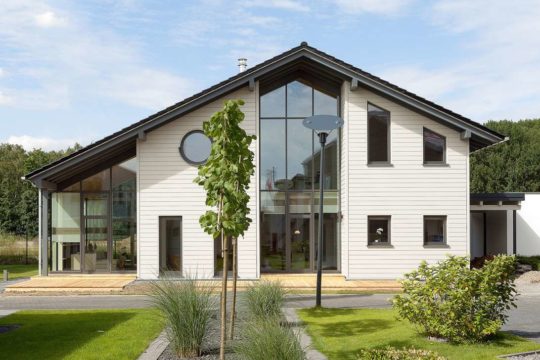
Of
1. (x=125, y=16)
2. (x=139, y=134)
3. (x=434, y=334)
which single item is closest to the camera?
(x=434, y=334)

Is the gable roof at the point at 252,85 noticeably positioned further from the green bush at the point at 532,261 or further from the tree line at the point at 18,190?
the tree line at the point at 18,190

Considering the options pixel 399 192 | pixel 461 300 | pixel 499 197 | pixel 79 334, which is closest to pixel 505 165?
pixel 499 197

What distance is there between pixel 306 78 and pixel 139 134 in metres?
6.19

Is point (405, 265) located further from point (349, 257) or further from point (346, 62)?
point (346, 62)

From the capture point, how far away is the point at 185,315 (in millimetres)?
8375

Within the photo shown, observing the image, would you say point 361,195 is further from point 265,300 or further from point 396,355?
point 396,355

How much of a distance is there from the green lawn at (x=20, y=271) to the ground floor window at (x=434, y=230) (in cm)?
Answer: 1611

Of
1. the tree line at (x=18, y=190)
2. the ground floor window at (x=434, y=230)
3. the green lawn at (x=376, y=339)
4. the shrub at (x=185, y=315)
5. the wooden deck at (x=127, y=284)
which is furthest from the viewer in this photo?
the tree line at (x=18, y=190)

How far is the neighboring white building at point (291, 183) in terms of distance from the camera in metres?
18.5

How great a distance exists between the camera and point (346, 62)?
60.5 ft

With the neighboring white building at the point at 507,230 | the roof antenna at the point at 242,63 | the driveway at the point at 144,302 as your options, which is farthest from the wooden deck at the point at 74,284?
the neighboring white building at the point at 507,230

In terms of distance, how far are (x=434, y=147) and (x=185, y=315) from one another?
13.1 metres

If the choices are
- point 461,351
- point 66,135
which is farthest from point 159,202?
point 66,135

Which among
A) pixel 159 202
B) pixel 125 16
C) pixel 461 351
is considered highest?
pixel 125 16
